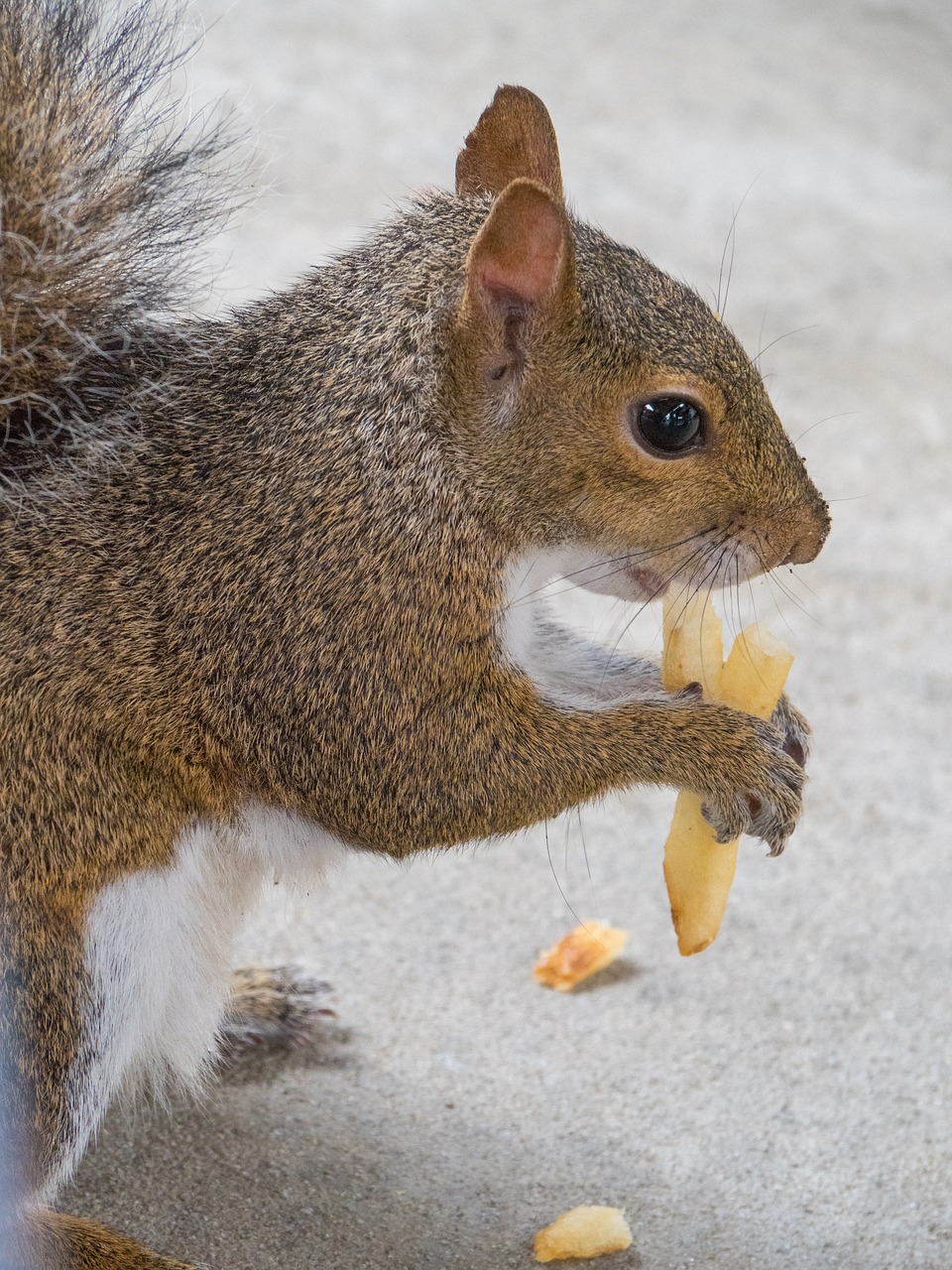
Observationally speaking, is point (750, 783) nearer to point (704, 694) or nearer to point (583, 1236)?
point (704, 694)

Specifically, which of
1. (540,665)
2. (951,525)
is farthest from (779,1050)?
(951,525)

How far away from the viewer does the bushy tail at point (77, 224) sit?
1620 millimetres

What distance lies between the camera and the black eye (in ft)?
5.34

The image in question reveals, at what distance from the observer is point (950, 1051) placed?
6.97 feet

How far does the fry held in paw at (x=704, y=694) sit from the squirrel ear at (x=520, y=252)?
1.22 ft

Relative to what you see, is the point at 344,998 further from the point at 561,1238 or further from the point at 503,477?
the point at 503,477

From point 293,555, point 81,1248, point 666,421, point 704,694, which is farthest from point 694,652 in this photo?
point 81,1248

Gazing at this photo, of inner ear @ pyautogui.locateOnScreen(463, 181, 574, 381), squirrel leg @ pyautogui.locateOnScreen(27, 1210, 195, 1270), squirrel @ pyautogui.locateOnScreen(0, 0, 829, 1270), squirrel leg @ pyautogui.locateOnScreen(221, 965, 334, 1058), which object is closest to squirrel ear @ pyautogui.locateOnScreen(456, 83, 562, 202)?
squirrel @ pyautogui.locateOnScreen(0, 0, 829, 1270)

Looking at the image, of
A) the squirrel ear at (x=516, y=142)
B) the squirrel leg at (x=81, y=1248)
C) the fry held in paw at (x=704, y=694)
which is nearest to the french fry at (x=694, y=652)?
the fry held in paw at (x=704, y=694)

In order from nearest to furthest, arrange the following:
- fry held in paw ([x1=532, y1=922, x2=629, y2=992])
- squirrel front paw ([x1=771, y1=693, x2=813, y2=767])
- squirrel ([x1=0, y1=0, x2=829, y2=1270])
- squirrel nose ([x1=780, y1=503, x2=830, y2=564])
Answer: squirrel ([x1=0, y1=0, x2=829, y2=1270])
squirrel nose ([x1=780, y1=503, x2=830, y2=564])
squirrel front paw ([x1=771, y1=693, x2=813, y2=767])
fry held in paw ([x1=532, y1=922, x2=629, y2=992])

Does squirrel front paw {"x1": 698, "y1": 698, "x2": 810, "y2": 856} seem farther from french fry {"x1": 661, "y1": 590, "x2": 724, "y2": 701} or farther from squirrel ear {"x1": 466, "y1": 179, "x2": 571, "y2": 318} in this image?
squirrel ear {"x1": 466, "y1": 179, "x2": 571, "y2": 318}

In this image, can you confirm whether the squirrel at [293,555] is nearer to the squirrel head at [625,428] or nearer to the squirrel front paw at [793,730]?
the squirrel head at [625,428]

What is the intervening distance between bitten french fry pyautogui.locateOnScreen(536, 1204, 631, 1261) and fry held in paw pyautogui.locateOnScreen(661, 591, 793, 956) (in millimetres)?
305

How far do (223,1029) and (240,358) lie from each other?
0.84 m
